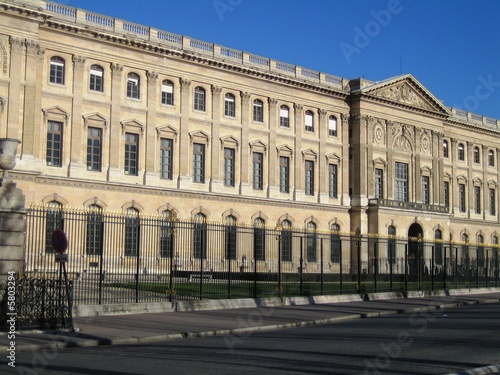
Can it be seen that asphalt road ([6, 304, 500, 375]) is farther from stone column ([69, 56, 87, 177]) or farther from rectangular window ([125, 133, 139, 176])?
rectangular window ([125, 133, 139, 176])

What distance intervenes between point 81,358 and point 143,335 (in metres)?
3.88

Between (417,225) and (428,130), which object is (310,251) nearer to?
(417,225)

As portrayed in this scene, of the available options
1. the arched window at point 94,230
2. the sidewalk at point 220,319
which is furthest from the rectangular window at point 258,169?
the sidewalk at point 220,319

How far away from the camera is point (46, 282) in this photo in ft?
58.4

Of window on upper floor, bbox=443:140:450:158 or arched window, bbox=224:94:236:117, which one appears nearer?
arched window, bbox=224:94:236:117

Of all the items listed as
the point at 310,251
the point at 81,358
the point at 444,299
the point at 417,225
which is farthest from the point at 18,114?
the point at 417,225

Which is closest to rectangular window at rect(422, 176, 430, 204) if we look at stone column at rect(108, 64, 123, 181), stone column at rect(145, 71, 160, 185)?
stone column at rect(145, 71, 160, 185)

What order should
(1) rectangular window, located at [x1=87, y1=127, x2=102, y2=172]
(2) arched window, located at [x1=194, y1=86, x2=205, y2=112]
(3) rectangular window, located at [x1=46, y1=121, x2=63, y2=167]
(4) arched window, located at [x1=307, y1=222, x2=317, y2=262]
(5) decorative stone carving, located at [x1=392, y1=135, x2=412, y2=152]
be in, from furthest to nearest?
(5) decorative stone carving, located at [x1=392, y1=135, x2=412, y2=152]
(2) arched window, located at [x1=194, y1=86, x2=205, y2=112]
(1) rectangular window, located at [x1=87, y1=127, x2=102, y2=172]
(4) arched window, located at [x1=307, y1=222, x2=317, y2=262]
(3) rectangular window, located at [x1=46, y1=121, x2=63, y2=167]

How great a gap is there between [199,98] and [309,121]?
11.7m

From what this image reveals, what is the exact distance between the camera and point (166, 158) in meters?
50.7

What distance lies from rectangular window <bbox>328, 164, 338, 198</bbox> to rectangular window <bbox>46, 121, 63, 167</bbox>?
83.1 feet

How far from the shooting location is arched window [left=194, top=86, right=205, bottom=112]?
5253 centimetres

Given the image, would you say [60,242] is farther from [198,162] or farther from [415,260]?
[198,162]

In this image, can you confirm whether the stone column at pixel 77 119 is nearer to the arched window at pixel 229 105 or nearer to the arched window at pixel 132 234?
the arched window at pixel 132 234
